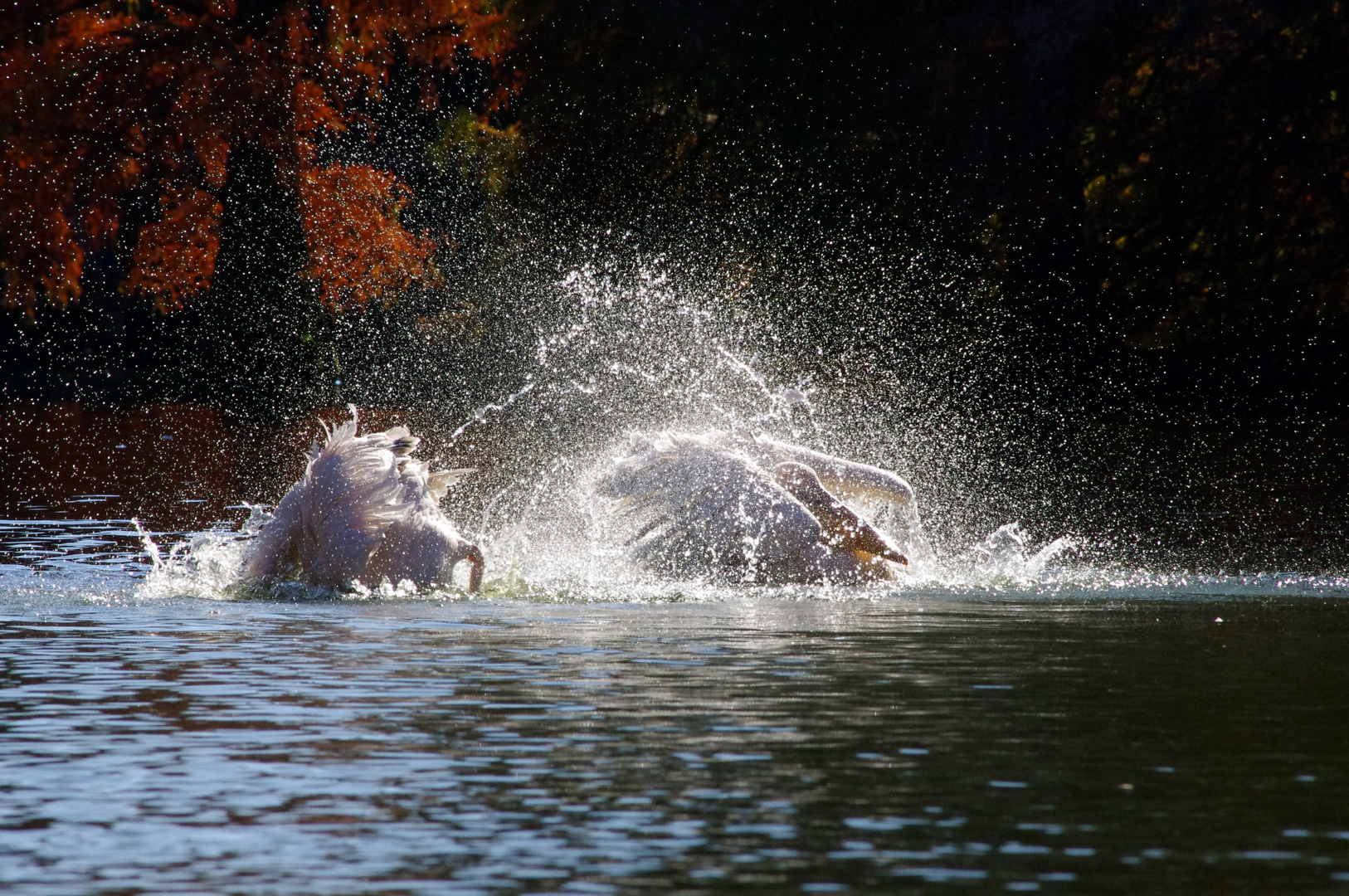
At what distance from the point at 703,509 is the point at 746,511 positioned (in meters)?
0.28

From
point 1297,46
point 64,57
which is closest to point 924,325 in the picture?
point 1297,46

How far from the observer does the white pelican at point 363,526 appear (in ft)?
36.8

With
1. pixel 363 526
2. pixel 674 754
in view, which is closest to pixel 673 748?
pixel 674 754

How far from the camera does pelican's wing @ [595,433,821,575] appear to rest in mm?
11656

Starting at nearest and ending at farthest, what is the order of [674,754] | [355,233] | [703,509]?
[674,754]
[703,509]
[355,233]

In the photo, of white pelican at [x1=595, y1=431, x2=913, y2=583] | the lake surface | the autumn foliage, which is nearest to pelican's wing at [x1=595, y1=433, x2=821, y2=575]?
white pelican at [x1=595, y1=431, x2=913, y2=583]

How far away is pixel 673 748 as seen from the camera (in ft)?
21.7

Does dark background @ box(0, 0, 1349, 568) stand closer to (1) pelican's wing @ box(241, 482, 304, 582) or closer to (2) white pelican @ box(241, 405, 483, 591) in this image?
(2) white pelican @ box(241, 405, 483, 591)

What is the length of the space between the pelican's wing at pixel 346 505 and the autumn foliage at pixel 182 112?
17242 mm

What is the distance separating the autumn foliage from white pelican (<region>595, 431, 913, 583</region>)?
16.7 metres

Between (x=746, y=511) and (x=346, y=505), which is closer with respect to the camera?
(x=346, y=505)

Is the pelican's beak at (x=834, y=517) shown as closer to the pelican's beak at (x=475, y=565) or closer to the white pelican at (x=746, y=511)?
the white pelican at (x=746, y=511)

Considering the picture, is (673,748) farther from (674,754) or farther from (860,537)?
(860,537)

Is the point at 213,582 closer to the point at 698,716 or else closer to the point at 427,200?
the point at 698,716
